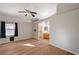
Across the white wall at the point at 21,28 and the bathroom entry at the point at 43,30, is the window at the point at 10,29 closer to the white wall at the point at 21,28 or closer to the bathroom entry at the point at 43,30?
the white wall at the point at 21,28

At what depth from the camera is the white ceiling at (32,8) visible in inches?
65.3

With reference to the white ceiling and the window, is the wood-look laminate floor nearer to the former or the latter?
the window

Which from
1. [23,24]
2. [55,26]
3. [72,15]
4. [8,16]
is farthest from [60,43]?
[8,16]

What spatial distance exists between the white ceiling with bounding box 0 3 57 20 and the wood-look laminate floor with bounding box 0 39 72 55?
540 mm

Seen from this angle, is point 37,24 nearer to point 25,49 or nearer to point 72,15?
point 25,49

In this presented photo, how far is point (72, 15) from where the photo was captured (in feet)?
7.48

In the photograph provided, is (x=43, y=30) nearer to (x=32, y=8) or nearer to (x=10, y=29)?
(x=32, y=8)

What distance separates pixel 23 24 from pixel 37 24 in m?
0.30

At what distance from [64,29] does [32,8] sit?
Result: 0.98 m

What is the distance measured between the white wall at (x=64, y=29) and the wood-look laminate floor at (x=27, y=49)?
24cm

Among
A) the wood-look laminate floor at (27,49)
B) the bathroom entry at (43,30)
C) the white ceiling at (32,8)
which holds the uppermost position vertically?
the white ceiling at (32,8)

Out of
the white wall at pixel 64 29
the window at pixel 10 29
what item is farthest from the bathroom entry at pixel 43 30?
the window at pixel 10 29

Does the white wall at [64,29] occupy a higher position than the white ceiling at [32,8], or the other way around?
the white ceiling at [32,8]

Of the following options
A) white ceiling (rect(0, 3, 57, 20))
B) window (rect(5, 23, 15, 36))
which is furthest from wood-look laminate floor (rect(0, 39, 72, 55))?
white ceiling (rect(0, 3, 57, 20))
